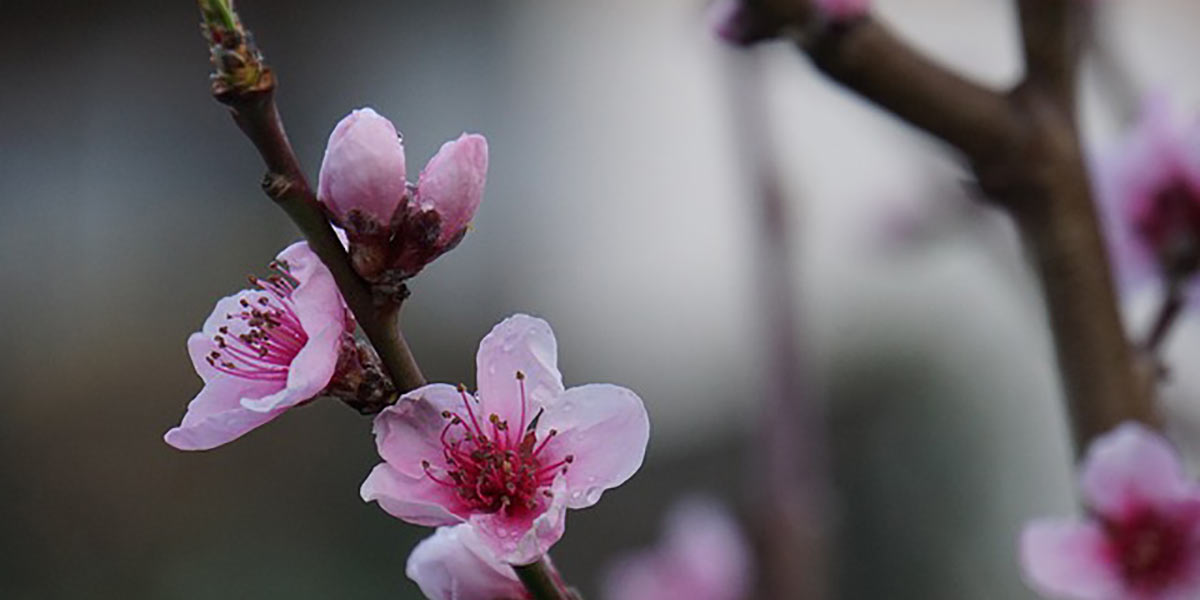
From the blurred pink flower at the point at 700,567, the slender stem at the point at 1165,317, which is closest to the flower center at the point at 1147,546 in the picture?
the slender stem at the point at 1165,317

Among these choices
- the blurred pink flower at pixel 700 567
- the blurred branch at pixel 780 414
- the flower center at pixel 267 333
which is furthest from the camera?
the blurred pink flower at pixel 700 567

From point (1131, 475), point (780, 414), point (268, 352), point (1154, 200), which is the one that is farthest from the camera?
point (780, 414)

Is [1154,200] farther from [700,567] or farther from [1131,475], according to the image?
[700,567]

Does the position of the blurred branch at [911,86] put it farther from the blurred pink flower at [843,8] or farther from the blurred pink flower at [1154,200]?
the blurred pink flower at [1154,200]

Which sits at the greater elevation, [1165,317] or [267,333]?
[267,333]

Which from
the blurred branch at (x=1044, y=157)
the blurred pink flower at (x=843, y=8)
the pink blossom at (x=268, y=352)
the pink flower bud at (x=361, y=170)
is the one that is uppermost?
the pink flower bud at (x=361, y=170)

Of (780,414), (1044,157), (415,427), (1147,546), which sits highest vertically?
(415,427)

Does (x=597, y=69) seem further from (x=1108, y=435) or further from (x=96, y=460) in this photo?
(x=1108, y=435)

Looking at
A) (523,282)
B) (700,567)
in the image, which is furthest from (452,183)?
(523,282)
